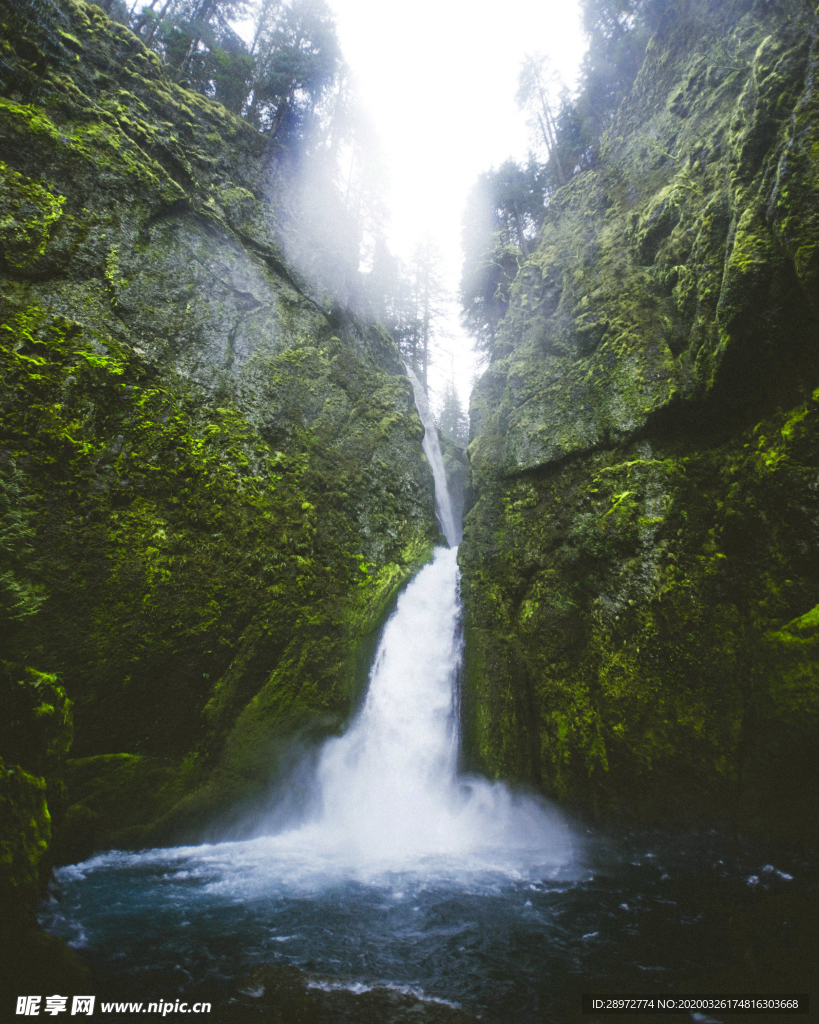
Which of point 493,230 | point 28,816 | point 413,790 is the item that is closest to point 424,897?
point 413,790

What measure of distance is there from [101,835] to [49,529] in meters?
5.02

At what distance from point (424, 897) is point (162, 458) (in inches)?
341

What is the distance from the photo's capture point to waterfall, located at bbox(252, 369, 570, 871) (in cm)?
718

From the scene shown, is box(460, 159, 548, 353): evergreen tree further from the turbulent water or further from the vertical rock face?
the turbulent water

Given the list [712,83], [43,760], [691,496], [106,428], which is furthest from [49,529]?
[712,83]

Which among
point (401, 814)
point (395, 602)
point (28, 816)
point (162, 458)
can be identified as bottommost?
point (401, 814)

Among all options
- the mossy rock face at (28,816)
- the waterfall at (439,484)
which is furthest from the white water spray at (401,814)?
the waterfall at (439,484)

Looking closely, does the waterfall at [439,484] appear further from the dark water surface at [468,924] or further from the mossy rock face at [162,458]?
the dark water surface at [468,924]

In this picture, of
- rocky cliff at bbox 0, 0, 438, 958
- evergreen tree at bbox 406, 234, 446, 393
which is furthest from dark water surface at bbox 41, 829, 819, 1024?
evergreen tree at bbox 406, 234, 446, 393

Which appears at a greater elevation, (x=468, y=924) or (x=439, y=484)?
(x=439, y=484)

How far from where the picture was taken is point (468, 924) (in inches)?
198

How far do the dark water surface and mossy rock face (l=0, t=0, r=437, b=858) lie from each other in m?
1.91

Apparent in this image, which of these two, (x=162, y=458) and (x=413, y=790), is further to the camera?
(x=413, y=790)

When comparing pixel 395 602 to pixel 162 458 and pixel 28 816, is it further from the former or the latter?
pixel 28 816
